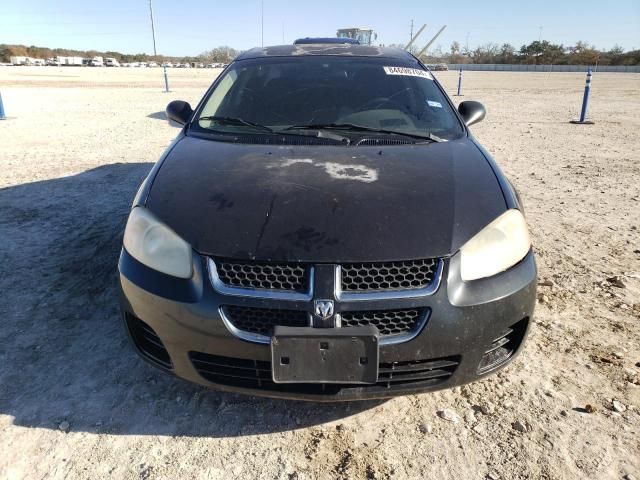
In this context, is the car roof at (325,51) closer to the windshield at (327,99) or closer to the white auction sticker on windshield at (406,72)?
the windshield at (327,99)

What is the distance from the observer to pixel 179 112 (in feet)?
11.1

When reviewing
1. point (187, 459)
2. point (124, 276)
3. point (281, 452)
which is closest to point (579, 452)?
point (281, 452)

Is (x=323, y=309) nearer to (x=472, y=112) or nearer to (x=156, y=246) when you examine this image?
(x=156, y=246)

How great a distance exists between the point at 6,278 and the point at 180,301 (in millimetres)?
Result: 2258

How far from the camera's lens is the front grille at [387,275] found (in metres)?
1.78

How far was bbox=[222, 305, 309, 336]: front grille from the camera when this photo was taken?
5.77 ft

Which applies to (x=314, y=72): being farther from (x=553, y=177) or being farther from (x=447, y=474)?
(x=553, y=177)

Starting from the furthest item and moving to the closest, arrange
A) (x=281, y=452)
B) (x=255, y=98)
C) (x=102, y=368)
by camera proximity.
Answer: (x=255, y=98) < (x=102, y=368) < (x=281, y=452)

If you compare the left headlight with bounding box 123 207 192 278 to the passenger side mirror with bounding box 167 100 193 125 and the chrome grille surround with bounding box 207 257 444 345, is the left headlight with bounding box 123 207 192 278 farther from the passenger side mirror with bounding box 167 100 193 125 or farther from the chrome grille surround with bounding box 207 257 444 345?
the passenger side mirror with bounding box 167 100 193 125

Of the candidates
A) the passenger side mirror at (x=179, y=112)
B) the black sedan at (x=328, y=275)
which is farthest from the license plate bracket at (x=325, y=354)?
the passenger side mirror at (x=179, y=112)

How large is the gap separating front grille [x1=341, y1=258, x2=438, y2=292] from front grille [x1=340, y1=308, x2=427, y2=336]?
89 mm

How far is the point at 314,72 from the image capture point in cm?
333

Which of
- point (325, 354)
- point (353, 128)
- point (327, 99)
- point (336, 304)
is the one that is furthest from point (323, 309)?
point (327, 99)

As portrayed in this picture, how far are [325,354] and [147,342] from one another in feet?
2.78
